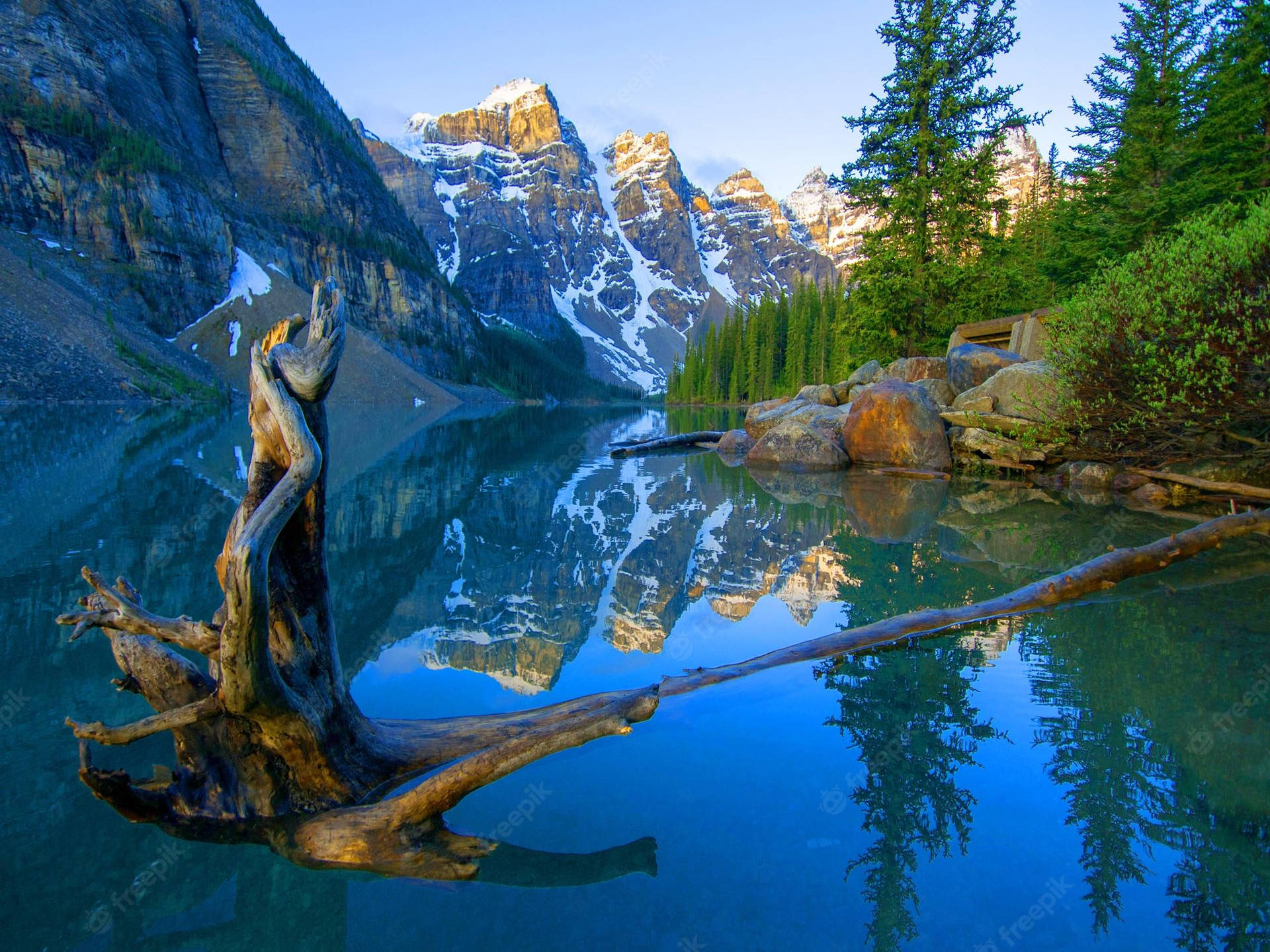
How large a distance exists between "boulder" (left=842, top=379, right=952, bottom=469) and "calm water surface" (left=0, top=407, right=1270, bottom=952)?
24.0 feet

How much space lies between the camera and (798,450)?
1777 cm

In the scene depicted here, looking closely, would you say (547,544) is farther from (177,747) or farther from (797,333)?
(797,333)

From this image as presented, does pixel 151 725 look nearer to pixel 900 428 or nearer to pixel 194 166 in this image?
pixel 900 428

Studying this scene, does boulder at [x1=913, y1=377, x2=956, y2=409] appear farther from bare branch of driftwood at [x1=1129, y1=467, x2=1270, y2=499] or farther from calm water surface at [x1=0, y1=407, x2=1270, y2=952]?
calm water surface at [x1=0, y1=407, x2=1270, y2=952]

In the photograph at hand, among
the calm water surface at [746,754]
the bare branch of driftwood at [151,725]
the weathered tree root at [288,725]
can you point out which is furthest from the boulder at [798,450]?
the bare branch of driftwood at [151,725]

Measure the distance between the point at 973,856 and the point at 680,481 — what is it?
12.5 m

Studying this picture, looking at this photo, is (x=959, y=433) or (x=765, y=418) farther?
(x=765, y=418)

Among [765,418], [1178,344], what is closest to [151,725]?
[1178,344]

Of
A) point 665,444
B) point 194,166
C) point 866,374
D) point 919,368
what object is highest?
point 194,166

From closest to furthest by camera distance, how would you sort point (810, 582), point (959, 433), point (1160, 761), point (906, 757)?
point (1160, 761)
point (906, 757)
point (810, 582)
point (959, 433)

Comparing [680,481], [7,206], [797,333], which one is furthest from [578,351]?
[680,481]

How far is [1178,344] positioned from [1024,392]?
4.19 meters

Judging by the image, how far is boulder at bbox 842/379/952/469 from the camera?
16.0m

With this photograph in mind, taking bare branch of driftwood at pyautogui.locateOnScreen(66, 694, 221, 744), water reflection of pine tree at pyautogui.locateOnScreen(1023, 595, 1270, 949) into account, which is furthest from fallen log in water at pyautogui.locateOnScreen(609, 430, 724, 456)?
bare branch of driftwood at pyautogui.locateOnScreen(66, 694, 221, 744)
